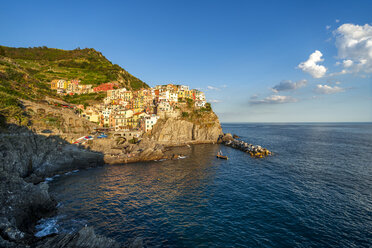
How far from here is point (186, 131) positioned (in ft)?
275

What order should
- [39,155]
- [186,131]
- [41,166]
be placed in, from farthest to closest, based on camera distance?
1. [186,131]
2. [39,155]
3. [41,166]

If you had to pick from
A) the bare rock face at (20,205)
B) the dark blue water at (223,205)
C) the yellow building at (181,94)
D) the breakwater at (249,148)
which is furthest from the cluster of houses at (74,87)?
the bare rock face at (20,205)

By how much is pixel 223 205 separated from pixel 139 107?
78.0 m

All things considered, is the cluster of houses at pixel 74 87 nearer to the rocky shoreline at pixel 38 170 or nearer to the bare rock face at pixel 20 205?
the rocky shoreline at pixel 38 170

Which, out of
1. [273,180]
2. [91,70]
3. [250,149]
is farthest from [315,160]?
[91,70]

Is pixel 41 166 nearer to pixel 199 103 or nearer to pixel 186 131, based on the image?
pixel 186 131

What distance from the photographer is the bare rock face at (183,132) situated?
250ft

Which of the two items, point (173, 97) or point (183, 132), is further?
point (173, 97)

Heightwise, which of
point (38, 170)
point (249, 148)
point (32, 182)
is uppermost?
point (249, 148)

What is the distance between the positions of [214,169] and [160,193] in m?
20.0

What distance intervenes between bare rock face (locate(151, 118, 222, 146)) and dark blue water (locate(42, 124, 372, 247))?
107 feet

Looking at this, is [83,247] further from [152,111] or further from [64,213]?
[152,111]

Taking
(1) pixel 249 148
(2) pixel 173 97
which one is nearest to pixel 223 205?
(1) pixel 249 148

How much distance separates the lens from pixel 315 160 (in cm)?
5197
